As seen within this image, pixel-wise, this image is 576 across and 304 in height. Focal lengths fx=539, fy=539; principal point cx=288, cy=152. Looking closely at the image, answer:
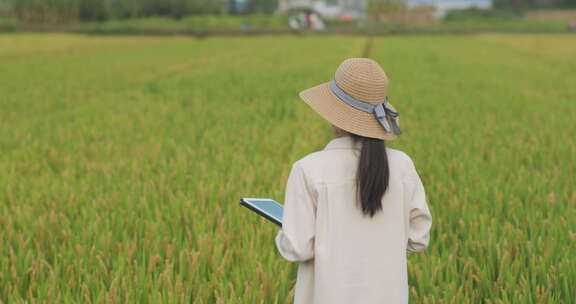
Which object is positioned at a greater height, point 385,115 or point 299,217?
point 385,115

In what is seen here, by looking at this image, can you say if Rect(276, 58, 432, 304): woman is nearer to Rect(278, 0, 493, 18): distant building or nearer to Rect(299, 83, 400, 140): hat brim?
Rect(299, 83, 400, 140): hat brim

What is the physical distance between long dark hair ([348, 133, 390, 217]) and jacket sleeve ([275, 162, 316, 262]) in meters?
0.10

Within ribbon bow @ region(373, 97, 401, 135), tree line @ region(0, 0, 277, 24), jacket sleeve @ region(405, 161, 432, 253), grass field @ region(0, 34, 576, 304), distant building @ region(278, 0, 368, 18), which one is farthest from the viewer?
distant building @ region(278, 0, 368, 18)

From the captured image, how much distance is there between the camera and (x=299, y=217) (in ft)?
3.65

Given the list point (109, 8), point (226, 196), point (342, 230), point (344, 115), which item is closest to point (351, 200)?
point (342, 230)

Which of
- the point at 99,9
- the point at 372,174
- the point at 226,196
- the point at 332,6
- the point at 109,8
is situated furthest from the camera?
the point at 332,6

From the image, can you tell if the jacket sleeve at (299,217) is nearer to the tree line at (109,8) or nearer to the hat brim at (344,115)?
the hat brim at (344,115)

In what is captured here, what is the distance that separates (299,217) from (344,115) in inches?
9.1

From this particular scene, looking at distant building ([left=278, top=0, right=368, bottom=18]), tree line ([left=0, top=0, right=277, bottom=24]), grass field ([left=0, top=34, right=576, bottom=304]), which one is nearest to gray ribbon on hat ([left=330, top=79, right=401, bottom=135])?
grass field ([left=0, top=34, right=576, bottom=304])

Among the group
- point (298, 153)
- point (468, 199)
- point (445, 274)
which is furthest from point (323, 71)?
point (445, 274)

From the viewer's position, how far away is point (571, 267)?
1859 mm

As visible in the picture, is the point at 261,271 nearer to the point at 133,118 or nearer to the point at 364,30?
Answer: the point at 133,118

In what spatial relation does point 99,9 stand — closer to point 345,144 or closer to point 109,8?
point 109,8

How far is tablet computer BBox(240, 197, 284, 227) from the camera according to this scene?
43.9 inches
